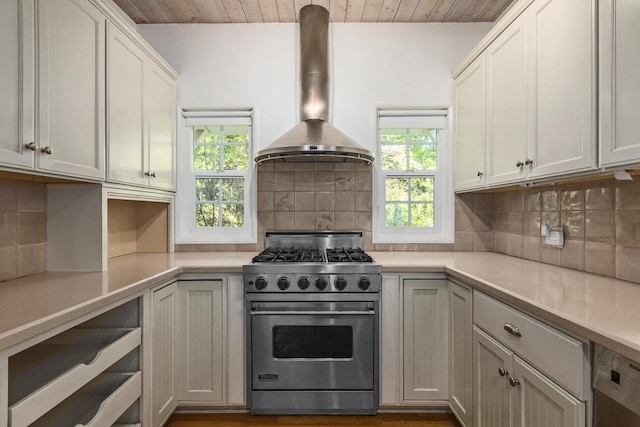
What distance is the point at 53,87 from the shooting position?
1.52 meters

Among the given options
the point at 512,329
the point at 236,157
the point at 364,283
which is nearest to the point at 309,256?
the point at 364,283

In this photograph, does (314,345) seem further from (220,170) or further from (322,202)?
(220,170)

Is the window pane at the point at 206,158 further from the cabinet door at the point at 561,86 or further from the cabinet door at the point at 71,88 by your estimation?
the cabinet door at the point at 561,86

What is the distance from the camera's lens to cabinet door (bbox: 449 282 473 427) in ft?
6.19

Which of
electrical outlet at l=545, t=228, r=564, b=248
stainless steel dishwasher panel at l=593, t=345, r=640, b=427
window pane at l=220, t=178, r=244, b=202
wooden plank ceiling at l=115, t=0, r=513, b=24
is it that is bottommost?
stainless steel dishwasher panel at l=593, t=345, r=640, b=427

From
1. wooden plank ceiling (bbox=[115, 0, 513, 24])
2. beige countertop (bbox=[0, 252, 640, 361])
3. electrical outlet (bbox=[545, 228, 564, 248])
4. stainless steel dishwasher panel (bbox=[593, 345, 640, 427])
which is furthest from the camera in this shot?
wooden plank ceiling (bbox=[115, 0, 513, 24])

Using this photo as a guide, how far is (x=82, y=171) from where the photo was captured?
1701 mm

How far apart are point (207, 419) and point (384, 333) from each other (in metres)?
1.16

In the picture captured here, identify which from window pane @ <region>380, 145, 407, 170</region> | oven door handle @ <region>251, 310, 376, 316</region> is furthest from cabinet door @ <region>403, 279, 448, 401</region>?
window pane @ <region>380, 145, 407, 170</region>

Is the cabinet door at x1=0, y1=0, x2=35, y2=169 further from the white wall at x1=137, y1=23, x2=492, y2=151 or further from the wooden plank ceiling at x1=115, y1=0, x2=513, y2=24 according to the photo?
the white wall at x1=137, y1=23, x2=492, y2=151

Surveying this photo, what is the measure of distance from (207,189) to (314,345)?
149cm

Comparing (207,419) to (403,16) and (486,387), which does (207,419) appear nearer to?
(486,387)

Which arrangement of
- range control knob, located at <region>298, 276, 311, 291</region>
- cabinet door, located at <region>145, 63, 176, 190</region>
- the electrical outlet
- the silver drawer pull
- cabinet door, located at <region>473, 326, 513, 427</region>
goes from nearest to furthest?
the silver drawer pull → cabinet door, located at <region>473, 326, 513, 427</region> → the electrical outlet → range control knob, located at <region>298, 276, 311, 291</region> → cabinet door, located at <region>145, 63, 176, 190</region>

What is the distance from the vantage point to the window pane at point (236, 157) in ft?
9.68
